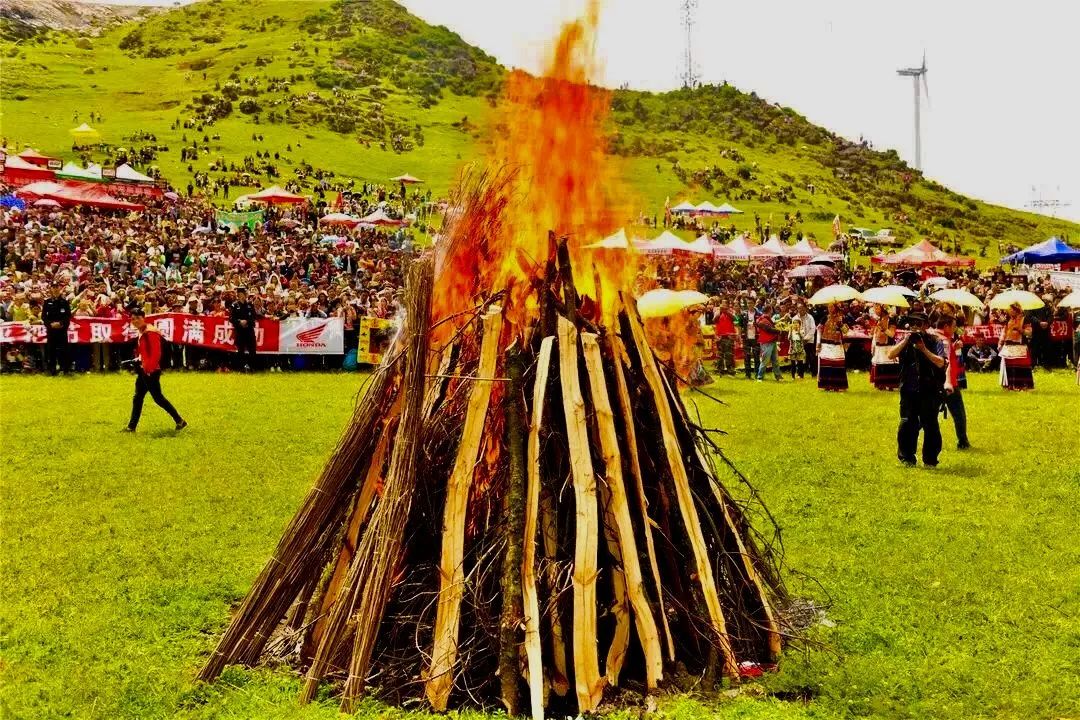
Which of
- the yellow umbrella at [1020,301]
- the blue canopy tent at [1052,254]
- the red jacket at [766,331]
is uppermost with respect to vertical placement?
the blue canopy tent at [1052,254]

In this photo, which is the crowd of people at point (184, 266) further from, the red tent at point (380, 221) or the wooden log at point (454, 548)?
the wooden log at point (454, 548)

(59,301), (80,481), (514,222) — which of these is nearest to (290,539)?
(514,222)

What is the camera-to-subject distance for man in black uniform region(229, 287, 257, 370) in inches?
868

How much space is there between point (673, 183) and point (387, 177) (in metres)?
19.0

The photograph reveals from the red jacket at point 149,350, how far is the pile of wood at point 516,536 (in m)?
8.56

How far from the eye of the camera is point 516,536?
5094 millimetres

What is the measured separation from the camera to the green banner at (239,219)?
43359mm

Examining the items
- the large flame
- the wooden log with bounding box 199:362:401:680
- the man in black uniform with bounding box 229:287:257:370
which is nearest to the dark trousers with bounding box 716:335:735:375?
the man in black uniform with bounding box 229:287:257:370

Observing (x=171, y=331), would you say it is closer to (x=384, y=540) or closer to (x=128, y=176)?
(x=384, y=540)

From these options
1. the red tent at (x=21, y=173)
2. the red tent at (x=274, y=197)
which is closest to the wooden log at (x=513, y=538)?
the red tent at (x=274, y=197)

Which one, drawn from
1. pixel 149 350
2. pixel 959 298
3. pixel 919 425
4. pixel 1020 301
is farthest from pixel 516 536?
pixel 959 298

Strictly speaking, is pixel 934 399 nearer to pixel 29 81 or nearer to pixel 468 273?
pixel 468 273

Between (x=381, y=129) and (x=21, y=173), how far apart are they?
1531 inches

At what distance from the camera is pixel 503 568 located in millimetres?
5199
